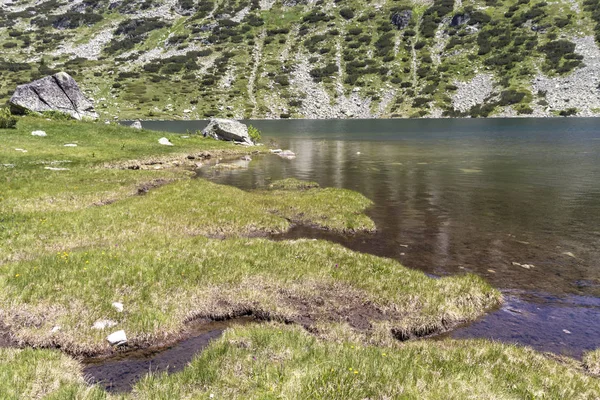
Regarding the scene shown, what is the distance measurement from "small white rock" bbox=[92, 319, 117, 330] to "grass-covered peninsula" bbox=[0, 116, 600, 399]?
85 millimetres

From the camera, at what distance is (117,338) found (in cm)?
926

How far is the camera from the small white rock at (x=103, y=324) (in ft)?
31.5

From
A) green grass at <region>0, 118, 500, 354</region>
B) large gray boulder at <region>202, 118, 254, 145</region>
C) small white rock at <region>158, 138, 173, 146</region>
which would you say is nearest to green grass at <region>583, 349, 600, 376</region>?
green grass at <region>0, 118, 500, 354</region>

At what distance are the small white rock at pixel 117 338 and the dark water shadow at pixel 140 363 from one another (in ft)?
1.01

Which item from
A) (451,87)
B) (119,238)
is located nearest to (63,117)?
(119,238)

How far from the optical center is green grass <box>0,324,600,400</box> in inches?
258

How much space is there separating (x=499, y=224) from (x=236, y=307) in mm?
18095

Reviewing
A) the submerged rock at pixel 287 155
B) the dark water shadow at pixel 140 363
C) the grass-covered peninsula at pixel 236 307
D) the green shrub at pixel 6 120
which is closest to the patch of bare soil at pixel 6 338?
the grass-covered peninsula at pixel 236 307

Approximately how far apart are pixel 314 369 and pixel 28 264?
10.5 meters

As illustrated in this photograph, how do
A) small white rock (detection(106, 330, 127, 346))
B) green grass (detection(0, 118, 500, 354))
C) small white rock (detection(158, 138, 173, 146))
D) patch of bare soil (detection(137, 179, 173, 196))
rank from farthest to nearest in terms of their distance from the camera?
small white rock (detection(158, 138, 173, 146)) < patch of bare soil (detection(137, 179, 173, 196)) < green grass (detection(0, 118, 500, 354)) < small white rock (detection(106, 330, 127, 346))

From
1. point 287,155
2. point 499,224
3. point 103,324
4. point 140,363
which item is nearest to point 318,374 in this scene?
point 140,363

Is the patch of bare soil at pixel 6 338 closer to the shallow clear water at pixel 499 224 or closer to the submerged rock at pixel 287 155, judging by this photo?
the shallow clear water at pixel 499 224

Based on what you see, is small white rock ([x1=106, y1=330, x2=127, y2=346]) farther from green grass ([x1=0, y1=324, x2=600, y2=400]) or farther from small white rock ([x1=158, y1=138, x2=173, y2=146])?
small white rock ([x1=158, y1=138, x2=173, y2=146])

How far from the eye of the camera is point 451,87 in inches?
7347
